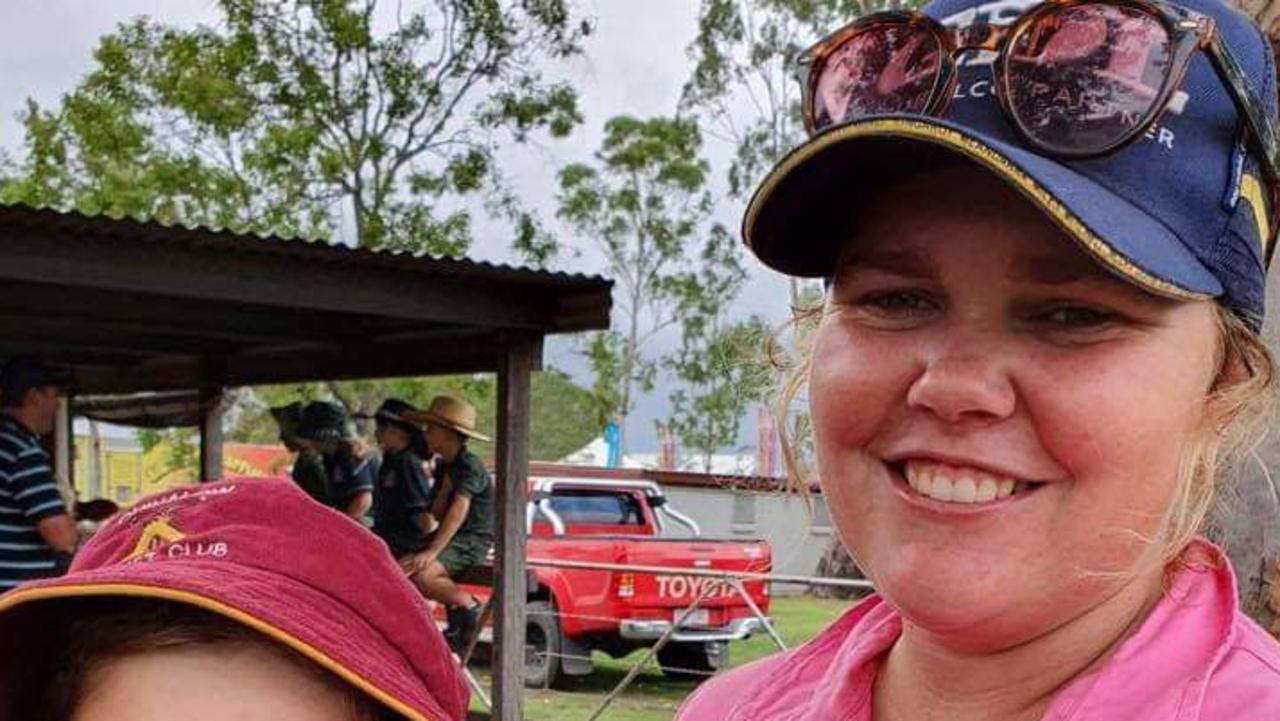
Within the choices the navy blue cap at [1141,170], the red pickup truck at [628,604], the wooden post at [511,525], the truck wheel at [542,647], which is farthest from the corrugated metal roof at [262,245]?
the truck wheel at [542,647]

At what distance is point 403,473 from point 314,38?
28.4ft

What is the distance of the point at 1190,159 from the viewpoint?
3.22 ft

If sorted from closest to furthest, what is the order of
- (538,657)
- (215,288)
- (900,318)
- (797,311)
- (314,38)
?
(900,318), (797,311), (215,288), (538,657), (314,38)

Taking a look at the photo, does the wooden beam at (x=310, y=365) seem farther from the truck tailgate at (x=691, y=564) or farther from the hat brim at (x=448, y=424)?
the truck tailgate at (x=691, y=564)

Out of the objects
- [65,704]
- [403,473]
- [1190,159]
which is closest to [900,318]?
[1190,159]

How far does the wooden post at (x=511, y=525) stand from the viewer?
6406 mm

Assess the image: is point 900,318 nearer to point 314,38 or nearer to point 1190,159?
point 1190,159

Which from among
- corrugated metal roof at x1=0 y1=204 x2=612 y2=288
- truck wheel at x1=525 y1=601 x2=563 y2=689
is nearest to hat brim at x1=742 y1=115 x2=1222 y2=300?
corrugated metal roof at x1=0 y1=204 x2=612 y2=288

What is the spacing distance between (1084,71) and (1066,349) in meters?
0.22

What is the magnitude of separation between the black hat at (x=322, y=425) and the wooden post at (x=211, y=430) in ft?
2.04

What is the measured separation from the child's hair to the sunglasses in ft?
2.20

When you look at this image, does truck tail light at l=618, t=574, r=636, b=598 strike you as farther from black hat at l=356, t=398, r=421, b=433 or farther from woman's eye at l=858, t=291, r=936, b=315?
woman's eye at l=858, t=291, r=936, b=315

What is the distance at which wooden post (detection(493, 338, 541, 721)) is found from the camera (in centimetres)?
641

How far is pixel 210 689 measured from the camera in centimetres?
106
